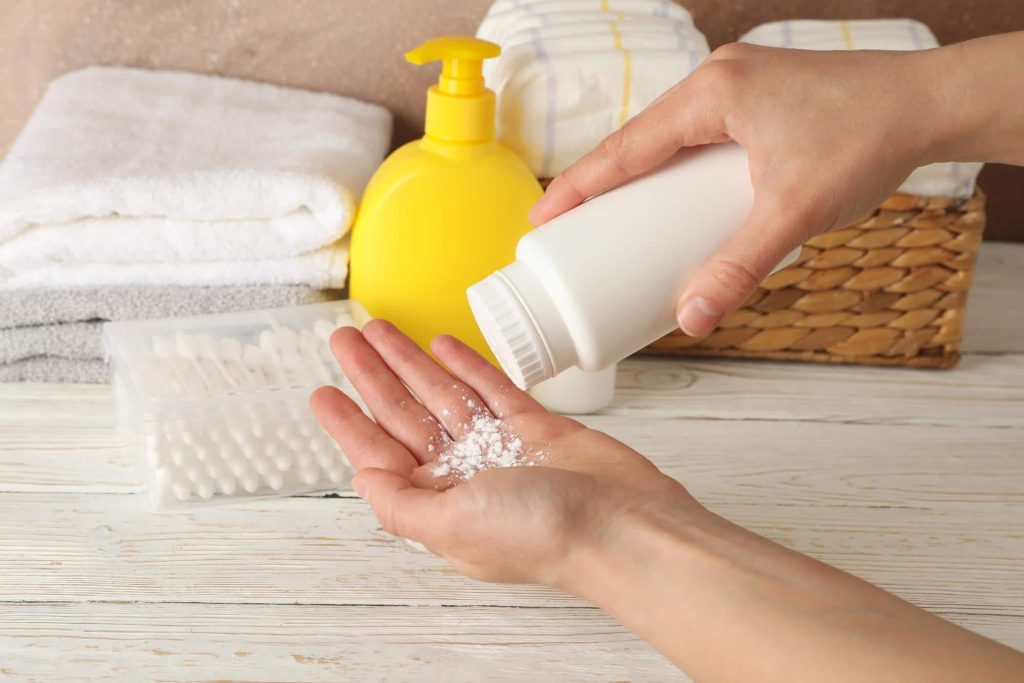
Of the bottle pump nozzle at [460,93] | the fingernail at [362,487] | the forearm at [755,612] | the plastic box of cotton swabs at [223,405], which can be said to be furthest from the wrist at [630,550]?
the bottle pump nozzle at [460,93]

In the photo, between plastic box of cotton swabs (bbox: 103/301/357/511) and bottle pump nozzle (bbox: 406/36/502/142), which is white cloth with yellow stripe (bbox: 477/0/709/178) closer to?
bottle pump nozzle (bbox: 406/36/502/142)

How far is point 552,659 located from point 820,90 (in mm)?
342

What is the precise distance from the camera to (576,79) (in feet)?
2.65

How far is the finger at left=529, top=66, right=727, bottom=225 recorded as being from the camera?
61cm

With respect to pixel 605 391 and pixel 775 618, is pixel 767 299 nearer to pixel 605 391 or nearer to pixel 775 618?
pixel 605 391

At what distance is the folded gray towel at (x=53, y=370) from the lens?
84 centimetres

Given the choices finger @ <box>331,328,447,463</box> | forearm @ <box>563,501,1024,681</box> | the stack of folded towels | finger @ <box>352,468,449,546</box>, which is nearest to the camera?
forearm @ <box>563,501,1024,681</box>

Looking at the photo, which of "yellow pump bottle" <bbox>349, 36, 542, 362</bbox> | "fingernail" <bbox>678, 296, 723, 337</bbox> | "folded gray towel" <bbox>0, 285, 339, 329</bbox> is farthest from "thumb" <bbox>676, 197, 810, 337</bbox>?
"folded gray towel" <bbox>0, 285, 339, 329</bbox>

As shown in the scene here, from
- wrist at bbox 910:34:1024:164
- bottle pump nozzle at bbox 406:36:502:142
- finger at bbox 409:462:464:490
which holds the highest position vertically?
wrist at bbox 910:34:1024:164

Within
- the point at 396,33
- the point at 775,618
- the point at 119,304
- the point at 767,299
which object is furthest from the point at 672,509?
the point at 396,33

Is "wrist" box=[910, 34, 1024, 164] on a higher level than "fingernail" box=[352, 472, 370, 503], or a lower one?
higher

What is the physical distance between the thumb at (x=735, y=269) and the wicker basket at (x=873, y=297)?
0.29 metres

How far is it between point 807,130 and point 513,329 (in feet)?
0.62

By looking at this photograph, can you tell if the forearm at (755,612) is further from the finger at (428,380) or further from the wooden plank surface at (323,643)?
the finger at (428,380)
